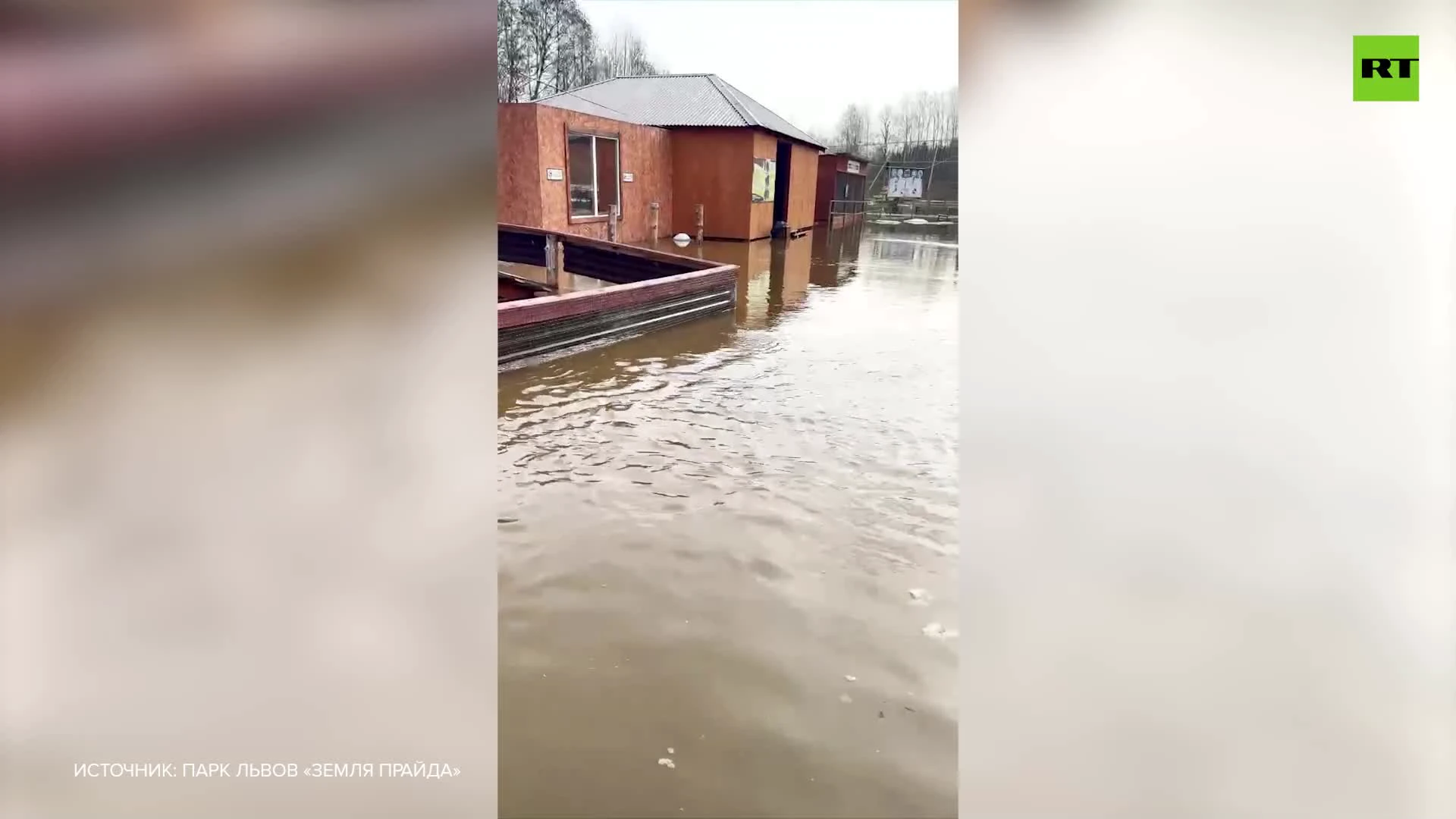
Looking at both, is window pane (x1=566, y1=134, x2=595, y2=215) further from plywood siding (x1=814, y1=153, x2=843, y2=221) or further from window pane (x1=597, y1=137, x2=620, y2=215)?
plywood siding (x1=814, y1=153, x2=843, y2=221)

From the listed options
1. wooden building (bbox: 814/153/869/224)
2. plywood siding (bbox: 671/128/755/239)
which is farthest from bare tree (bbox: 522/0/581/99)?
wooden building (bbox: 814/153/869/224)

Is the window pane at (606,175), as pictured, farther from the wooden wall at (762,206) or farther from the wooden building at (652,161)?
the wooden wall at (762,206)

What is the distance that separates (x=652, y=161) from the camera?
26.8 feet

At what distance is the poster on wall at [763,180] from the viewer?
A: 8812mm

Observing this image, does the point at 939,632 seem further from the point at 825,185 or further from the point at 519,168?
the point at 825,185

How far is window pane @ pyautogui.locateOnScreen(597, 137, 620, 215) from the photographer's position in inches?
290

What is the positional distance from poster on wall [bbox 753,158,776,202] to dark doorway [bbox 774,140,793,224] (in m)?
0.59

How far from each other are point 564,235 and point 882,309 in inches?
86.6
